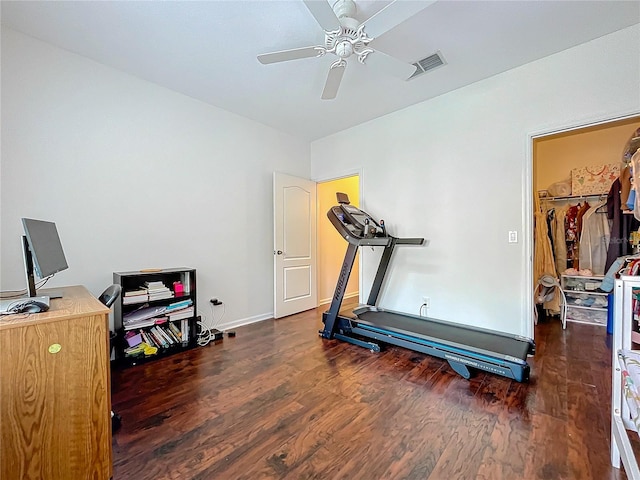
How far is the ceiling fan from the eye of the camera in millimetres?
1639

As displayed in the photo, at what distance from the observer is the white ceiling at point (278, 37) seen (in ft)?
6.58

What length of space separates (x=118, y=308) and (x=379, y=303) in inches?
118

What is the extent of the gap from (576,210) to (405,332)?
344cm

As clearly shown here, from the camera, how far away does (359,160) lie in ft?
13.6

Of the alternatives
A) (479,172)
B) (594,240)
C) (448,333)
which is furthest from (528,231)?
(594,240)

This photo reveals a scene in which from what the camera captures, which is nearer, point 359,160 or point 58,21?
point 58,21

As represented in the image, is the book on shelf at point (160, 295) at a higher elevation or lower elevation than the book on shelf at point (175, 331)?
higher

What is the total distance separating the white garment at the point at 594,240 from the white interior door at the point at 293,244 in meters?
3.86

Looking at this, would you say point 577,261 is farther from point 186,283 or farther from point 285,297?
point 186,283

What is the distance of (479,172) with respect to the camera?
9.97 ft

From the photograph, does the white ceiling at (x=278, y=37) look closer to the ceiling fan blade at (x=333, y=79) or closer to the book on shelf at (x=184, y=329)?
the ceiling fan blade at (x=333, y=79)

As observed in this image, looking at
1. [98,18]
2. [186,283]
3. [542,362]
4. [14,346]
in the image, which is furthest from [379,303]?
[98,18]

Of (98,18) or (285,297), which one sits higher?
(98,18)

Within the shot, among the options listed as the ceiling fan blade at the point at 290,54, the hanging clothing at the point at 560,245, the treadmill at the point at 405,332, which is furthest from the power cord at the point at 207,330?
the hanging clothing at the point at 560,245
